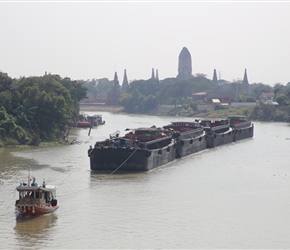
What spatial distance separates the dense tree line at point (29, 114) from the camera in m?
58.4

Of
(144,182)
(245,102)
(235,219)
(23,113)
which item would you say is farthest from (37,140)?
(245,102)

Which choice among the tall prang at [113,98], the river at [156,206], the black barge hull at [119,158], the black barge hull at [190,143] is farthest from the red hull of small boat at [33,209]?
the tall prang at [113,98]

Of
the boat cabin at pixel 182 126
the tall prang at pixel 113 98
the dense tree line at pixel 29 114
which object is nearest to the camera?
the dense tree line at pixel 29 114

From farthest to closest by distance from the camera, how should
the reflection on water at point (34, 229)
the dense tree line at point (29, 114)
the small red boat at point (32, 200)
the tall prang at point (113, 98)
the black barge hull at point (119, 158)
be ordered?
the tall prang at point (113, 98)
the dense tree line at point (29, 114)
the black barge hull at point (119, 158)
the small red boat at point (32, 200)
the reflection on water at point (34, 229)

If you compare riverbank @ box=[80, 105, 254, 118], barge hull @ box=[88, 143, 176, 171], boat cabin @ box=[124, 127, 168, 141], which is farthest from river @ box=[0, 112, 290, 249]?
riverbank @ box=[80, 105, 254, 118]

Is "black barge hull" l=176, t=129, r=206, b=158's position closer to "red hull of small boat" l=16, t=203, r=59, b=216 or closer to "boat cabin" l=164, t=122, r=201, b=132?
"boat cabin" l=164, t=122, r=201, b=132

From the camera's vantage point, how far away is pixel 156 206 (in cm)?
3222

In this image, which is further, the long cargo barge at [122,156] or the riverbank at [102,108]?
the riverbank at [102,108]

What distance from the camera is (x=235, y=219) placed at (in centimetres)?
2969

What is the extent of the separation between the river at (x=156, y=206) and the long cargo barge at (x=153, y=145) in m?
0.92

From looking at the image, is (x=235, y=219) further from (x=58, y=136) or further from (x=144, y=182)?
(x=58, y=136)

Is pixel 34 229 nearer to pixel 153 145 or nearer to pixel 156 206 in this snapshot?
pixel 156 206

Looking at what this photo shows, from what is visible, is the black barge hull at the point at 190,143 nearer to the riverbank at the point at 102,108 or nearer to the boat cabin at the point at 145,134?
the boat cabin at the point at 145,134

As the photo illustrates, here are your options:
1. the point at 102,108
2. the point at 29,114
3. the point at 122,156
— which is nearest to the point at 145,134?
the point at 122,156
